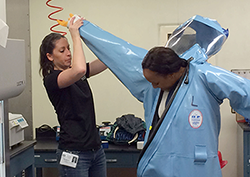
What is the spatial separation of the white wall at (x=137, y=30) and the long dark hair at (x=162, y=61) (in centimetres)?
236

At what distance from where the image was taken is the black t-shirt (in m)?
1.80

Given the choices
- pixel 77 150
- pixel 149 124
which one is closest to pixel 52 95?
pixel 77 150

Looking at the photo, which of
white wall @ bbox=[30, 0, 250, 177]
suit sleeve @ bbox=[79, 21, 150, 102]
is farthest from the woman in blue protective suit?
white wall @ bbox=[30, 0, 250, 177]

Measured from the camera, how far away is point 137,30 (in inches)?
144

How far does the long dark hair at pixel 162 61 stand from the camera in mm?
1280

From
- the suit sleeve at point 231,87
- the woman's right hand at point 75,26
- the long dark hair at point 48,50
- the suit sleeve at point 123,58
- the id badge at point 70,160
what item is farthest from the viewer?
the long dark hair at point 48,50

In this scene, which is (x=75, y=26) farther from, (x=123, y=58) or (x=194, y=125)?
(x=194, y=125)

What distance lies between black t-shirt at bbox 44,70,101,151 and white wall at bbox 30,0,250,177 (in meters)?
1.86

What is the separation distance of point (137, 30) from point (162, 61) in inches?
96.0

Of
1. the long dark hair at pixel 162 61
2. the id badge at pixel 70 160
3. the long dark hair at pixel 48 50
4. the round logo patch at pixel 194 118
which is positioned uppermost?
the long dark hair at pixel 48 50

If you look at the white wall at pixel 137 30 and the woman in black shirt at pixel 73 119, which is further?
the white wall at pixel 137 30

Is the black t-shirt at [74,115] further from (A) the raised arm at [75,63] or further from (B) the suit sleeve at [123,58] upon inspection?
(B) the suit sleeve at [123,58]

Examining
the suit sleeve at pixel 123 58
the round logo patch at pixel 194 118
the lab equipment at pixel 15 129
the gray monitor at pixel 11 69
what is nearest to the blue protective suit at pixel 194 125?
the round logo patch at pixel 194 118

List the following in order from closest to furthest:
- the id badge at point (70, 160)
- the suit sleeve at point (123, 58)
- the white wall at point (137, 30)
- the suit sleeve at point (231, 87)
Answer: the suit sleeve at point (231, 87) → the suit sleeve at point (123, 58) → the id badge at point (70, 160) → the white wall at point (137, 30)
